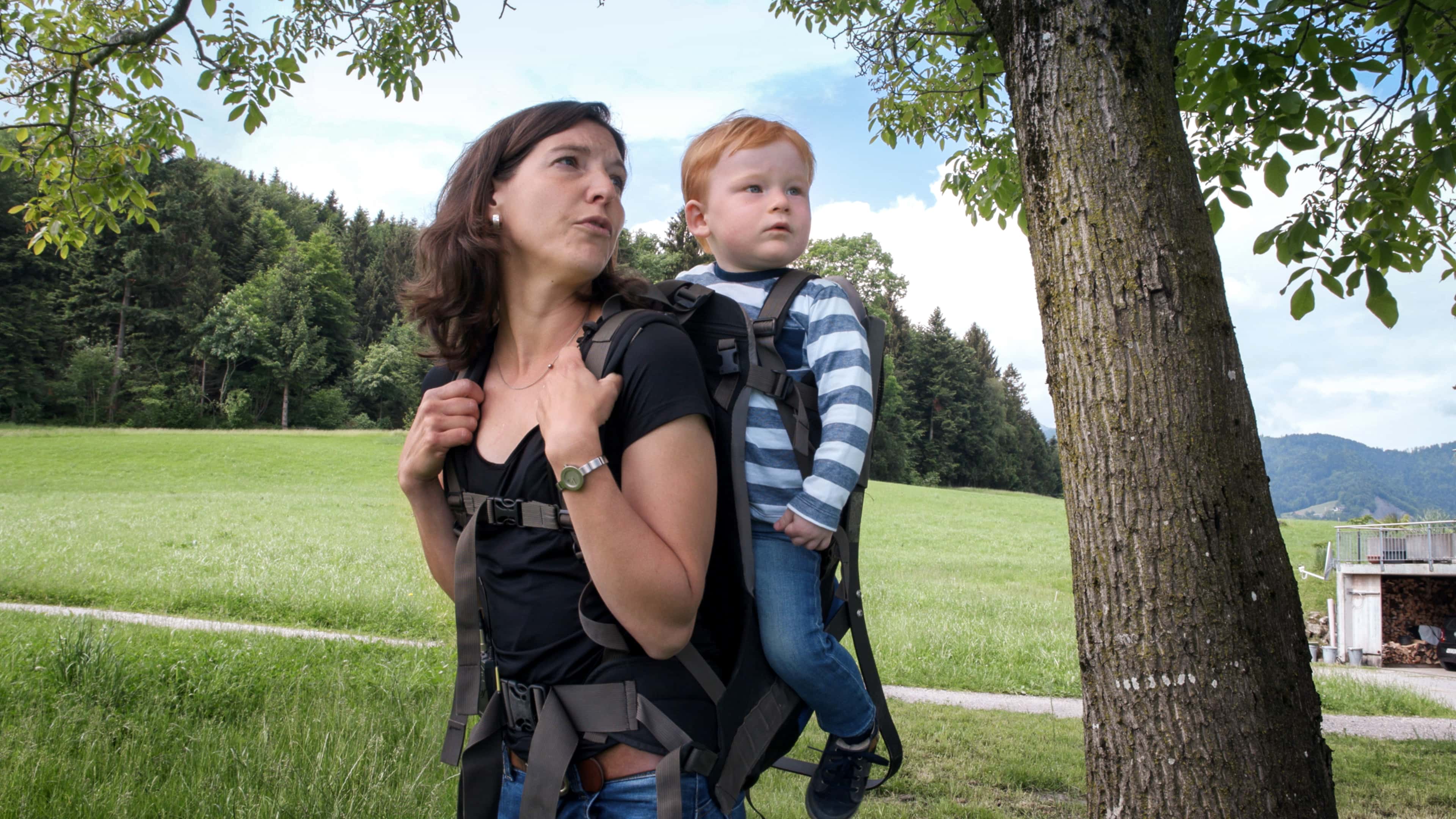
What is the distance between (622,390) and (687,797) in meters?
0.68

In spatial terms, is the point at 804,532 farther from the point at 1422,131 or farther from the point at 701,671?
the point at 1422,131

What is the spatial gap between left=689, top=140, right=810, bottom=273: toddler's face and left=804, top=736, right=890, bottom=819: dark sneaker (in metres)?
1.34

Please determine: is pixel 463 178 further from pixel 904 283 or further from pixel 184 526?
pixel 904 283

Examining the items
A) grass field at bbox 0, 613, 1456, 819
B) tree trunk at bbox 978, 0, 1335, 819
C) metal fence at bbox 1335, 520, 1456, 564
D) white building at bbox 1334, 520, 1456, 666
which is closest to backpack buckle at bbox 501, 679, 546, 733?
tree trunk at bbox 978, 0, 1335, 819

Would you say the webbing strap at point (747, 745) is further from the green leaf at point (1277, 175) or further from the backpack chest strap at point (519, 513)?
the green leaf at point (1277, 175)

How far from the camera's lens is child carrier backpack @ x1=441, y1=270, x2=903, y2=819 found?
144cm

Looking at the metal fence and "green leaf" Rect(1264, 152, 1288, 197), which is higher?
"green leaf" Rect(1264, 152, 1288, 197)

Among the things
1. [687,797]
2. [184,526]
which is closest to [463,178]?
[687,797]

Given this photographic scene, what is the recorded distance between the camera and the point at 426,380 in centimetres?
195

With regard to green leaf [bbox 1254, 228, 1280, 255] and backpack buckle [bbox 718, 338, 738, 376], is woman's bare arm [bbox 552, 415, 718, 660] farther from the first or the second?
green leaf [bbox 1254, 228, 1280, 255]

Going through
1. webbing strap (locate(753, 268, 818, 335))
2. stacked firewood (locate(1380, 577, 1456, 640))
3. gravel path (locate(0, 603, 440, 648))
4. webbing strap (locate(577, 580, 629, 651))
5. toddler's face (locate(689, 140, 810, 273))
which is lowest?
stacked firewood (locate(1380, 577, 1456, 640))

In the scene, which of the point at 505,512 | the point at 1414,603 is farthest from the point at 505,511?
the point at 1414,603

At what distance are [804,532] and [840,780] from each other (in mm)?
874

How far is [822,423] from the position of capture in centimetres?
212
